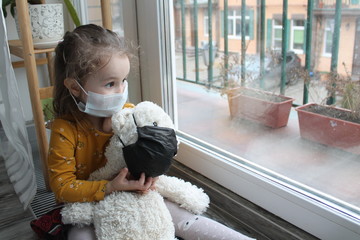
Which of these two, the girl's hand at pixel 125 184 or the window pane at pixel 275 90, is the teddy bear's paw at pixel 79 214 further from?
the window pane at pixel 275 90

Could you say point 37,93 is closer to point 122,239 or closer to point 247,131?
point 122,239

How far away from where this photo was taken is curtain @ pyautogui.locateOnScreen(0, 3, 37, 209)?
43.4 inches

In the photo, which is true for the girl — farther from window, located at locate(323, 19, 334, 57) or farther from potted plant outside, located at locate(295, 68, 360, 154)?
window, located at locate(323, 19, 334, 57)

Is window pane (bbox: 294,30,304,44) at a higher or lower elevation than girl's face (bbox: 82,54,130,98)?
higher

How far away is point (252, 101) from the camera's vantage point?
1311 millimetres

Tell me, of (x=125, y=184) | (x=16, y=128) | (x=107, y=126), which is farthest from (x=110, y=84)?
(x=16, y=128)

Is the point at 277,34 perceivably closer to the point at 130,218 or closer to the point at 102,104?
the point at 102,104

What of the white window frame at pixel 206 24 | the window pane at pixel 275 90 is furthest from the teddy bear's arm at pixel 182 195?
the white window frame at pixel 206 24

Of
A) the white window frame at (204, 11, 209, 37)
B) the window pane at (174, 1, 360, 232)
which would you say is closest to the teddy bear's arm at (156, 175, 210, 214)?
the window pane at (174, 1, 360, 232)

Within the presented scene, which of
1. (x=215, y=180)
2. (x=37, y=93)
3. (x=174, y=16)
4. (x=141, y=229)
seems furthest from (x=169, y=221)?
(x=174, y=16)

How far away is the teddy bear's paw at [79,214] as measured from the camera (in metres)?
0.84

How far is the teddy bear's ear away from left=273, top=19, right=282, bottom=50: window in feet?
1.90

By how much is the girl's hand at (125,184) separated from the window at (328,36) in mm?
614

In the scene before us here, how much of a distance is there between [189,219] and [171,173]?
420 millimetres
